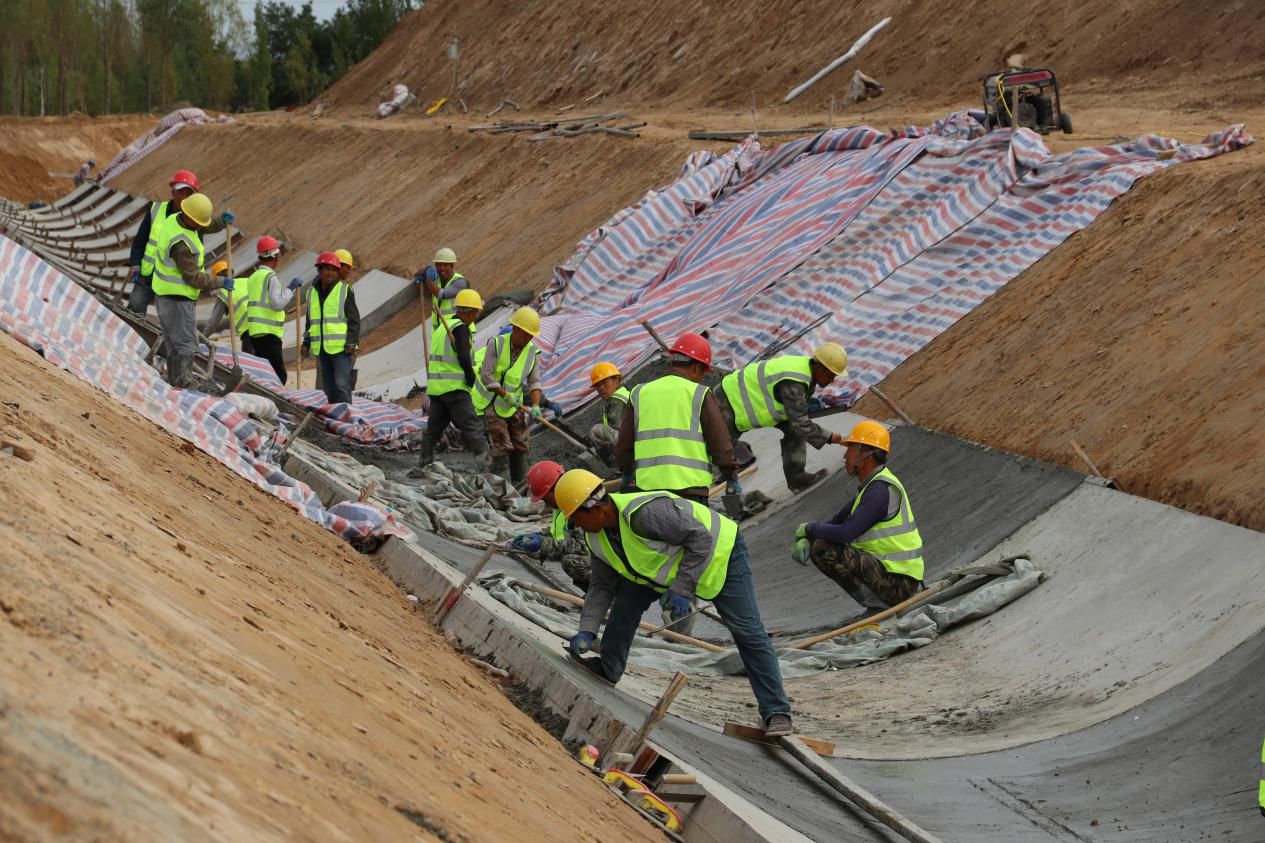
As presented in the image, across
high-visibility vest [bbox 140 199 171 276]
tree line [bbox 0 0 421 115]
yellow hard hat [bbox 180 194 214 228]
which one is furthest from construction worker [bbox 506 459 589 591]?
tree line [bbox 0 0 421 115]

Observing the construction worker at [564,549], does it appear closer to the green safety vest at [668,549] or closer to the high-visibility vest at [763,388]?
the high-visibility vest at [763,388]

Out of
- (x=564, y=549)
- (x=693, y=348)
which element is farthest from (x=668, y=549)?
(x=564, y=549)

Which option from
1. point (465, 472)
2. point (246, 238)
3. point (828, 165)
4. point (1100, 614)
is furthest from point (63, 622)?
point (246, 238)

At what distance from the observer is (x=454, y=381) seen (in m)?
12.8

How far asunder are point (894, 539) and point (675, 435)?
186 cm

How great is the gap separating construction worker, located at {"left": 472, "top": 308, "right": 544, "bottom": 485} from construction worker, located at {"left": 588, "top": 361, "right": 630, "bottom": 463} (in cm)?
69

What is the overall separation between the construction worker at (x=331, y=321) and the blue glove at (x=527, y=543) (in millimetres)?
3642

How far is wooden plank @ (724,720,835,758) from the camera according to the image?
6.95m

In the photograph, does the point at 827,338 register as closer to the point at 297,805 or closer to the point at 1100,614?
the point at 1100,614

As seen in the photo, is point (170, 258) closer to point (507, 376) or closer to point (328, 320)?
point (328, 320)

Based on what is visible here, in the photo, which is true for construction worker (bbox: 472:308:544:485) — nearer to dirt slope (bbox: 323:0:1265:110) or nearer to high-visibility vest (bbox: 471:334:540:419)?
high-visibility vest (bbox: 471:334:540:419)

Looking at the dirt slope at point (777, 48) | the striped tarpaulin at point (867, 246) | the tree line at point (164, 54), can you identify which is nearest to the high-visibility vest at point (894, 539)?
the striped tarpaulin at point (867, 246)

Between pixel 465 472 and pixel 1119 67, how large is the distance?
14199 millimetres

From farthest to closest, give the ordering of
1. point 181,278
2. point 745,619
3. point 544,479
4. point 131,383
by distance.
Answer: point 181,278, point 131,383, point 544,479, point 745,619
